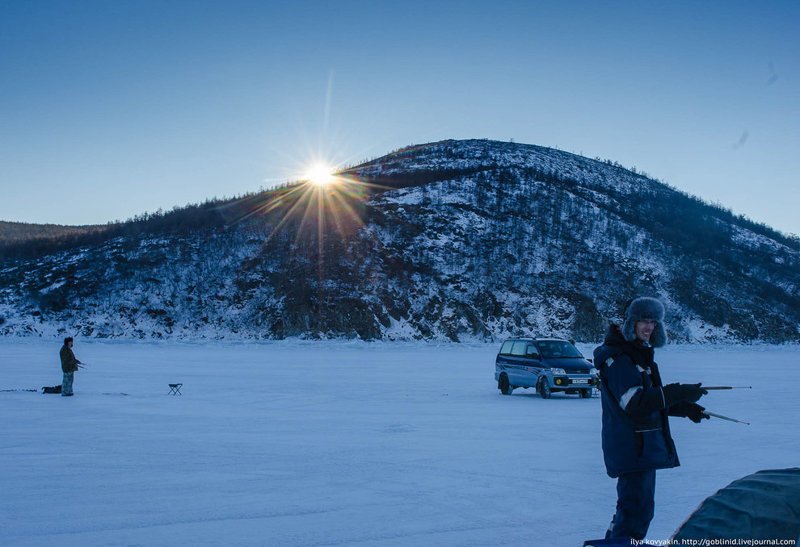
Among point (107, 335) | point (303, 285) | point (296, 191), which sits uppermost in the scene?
point (296, 191)

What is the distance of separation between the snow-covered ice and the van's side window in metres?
1.58

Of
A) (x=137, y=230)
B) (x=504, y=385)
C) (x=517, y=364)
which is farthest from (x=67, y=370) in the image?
(x=137, y=230)

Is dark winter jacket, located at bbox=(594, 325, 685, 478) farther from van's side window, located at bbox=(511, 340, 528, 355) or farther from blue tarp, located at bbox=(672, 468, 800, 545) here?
van's side window, located at bbox=(511, 340, 528, 355)

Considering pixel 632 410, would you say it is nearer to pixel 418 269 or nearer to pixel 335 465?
pixel 335 465

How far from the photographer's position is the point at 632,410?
4.11 meters

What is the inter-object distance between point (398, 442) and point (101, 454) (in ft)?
14.2

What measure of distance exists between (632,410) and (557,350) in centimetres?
1564

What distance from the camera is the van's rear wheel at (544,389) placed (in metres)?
18.3

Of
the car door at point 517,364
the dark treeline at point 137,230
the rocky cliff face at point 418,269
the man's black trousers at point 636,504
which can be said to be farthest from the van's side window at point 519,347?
the dark treeline at point 137,230

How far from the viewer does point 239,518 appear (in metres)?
6.36

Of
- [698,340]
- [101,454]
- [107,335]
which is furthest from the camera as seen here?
[698,340]

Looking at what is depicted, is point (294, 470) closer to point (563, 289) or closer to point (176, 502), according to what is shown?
point (176, 502)

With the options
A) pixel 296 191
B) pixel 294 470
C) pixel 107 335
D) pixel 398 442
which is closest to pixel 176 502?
pixel 294 470

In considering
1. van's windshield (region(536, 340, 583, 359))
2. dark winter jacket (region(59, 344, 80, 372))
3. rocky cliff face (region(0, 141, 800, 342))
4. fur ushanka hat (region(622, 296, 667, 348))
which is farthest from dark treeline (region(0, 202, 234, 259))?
fur ushanka hat (region(622, 296, 667, 348))
